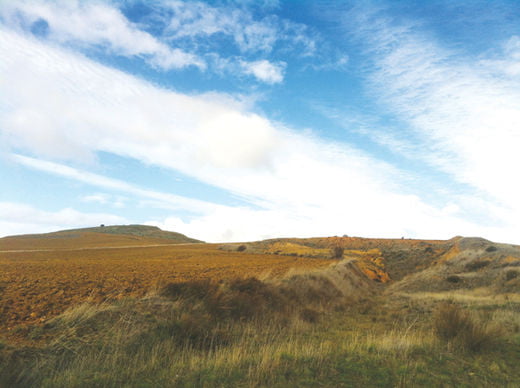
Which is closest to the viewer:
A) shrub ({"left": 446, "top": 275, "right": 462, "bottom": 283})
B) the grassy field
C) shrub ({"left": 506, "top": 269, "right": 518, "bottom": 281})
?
the grassy field

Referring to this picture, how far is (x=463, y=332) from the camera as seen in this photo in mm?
8547

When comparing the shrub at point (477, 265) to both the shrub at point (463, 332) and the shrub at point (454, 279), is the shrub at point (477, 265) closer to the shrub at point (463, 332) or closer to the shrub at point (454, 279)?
the shrub at point (454, 279)

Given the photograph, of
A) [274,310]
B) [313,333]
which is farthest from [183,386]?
[274,310]

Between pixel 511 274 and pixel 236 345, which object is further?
pixel 511 274

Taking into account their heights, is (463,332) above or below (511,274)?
below

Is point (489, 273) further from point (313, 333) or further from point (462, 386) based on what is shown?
point (462, 386)

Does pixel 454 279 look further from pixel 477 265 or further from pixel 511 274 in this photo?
pixel 477 265

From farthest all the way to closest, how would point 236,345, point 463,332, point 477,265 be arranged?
point 477,265
point 463,332
point 236,345

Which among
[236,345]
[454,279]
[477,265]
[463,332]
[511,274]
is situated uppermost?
[477,265]

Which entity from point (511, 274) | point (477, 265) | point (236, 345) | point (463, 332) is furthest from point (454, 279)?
point (236, 345)

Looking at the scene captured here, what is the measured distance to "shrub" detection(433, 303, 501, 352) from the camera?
8.22 meters

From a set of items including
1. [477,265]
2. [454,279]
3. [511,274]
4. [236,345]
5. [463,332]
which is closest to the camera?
[236,345]

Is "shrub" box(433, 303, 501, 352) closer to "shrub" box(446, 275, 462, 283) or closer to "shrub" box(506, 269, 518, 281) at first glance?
"shrub" box(506, 269, 518, 281)

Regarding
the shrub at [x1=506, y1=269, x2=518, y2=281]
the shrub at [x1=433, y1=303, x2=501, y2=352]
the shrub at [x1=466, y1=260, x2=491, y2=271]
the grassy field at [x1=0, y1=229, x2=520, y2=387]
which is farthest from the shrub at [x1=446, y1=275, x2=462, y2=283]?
the shrub at [x1=433, y1=303, x2=501, y2=352]
